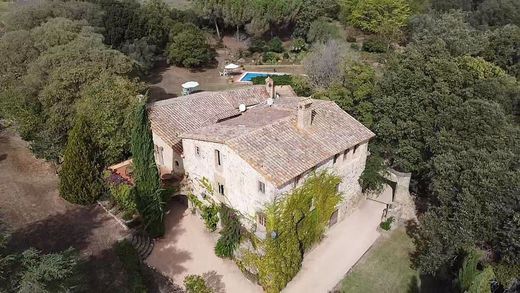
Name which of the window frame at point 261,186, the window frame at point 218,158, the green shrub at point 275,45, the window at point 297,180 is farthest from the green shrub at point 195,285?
the green shrub at point 275,45

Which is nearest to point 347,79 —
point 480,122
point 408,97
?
point 408,97

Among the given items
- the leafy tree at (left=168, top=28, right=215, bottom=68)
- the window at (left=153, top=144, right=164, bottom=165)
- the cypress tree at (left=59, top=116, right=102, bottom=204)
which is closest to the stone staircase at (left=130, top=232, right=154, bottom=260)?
the cypress tree at (left=59, top=116, right=102, bottom=204)

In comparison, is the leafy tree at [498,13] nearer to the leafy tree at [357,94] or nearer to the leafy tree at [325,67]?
the leafy tree at [325,67]

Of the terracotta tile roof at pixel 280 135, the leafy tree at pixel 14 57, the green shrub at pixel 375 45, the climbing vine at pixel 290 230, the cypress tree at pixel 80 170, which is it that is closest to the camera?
the terracotta tile roof at pixel 280 135

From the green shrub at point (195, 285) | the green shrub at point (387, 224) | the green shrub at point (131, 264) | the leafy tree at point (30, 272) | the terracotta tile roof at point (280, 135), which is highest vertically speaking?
the leafy tree at point (30, 272)

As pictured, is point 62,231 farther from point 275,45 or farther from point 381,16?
point 381,16

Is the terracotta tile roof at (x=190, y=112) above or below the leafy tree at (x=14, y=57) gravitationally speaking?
below
